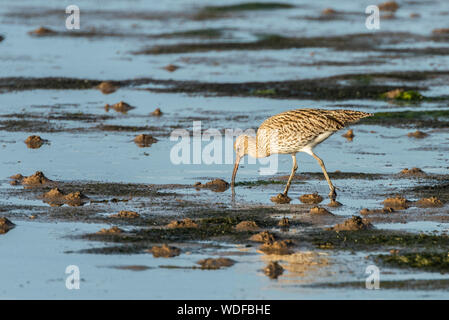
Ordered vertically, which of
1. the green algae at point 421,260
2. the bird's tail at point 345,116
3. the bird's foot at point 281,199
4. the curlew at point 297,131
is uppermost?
the bird's tail at point 345,116

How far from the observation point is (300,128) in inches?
520

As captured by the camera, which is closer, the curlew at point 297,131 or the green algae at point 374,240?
the green algae at point 374,240

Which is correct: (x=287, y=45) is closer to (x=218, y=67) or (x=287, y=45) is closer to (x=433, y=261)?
(x=218, y=67)

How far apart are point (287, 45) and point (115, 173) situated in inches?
583

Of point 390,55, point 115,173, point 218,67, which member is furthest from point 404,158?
point 390,55

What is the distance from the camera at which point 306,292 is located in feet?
30.0

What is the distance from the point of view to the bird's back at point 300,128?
13203 millimetres

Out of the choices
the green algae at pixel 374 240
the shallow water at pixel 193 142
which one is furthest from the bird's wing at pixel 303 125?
the green algae at pixel 374 240

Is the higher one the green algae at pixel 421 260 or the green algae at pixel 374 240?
the green algae at pixel 374 240

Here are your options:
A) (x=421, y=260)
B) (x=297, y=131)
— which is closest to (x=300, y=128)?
(x=297, y=131)

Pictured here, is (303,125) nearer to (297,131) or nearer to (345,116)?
(297,131)

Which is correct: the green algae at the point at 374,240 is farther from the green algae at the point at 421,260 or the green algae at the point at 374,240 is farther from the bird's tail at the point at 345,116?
the bird's tail at the point at 345,116

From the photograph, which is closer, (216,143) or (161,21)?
(216,143)

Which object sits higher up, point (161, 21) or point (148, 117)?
point (161, 21)
